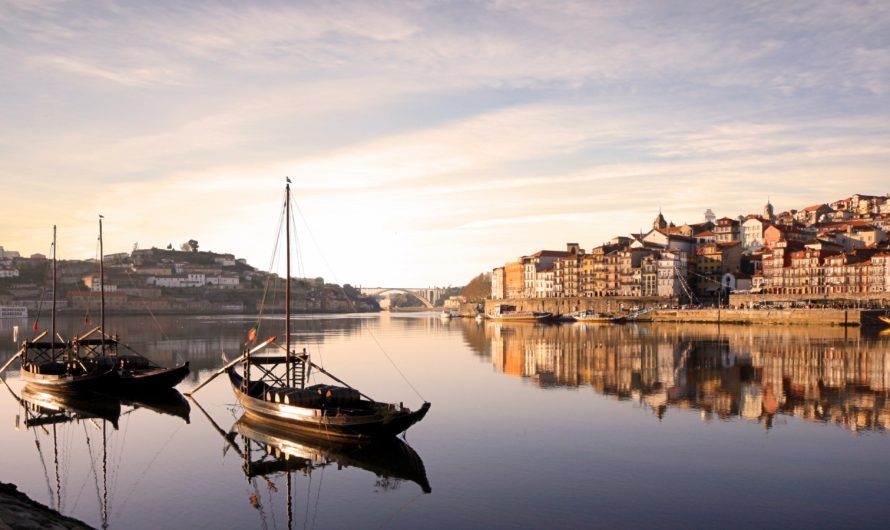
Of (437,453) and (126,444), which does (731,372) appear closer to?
(437,453)

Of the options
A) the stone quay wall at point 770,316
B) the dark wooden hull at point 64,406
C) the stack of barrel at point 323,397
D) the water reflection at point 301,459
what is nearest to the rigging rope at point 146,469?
the water reflection at point 301,459

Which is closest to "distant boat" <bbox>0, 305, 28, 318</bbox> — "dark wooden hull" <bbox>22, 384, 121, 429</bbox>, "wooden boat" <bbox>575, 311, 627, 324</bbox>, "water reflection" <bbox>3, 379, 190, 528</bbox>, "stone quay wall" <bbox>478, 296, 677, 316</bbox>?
"stone quay wall" <bbox>478, 296, 677, 316</bbox>

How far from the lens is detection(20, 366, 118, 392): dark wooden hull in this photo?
38.2m

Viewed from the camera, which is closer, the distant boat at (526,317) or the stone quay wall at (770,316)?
the stone quay wall at (770,316)

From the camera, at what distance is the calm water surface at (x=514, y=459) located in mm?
19656

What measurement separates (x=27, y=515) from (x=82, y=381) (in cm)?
2306

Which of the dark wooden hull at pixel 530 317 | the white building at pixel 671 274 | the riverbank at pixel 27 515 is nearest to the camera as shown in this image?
the riverbank at pixel 27 515

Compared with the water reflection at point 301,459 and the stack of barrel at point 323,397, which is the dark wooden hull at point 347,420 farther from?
the water reflection at point 301,459

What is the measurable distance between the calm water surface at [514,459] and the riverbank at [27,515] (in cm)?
145

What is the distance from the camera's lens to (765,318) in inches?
3858

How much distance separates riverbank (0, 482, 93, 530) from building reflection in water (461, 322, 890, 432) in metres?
22.3

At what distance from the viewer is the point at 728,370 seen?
153 ft

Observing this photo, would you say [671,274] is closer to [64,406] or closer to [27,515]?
[64,406]

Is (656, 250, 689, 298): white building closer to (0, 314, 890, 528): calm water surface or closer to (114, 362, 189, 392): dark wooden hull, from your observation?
(0, 314, 890, 528): calm water surface
